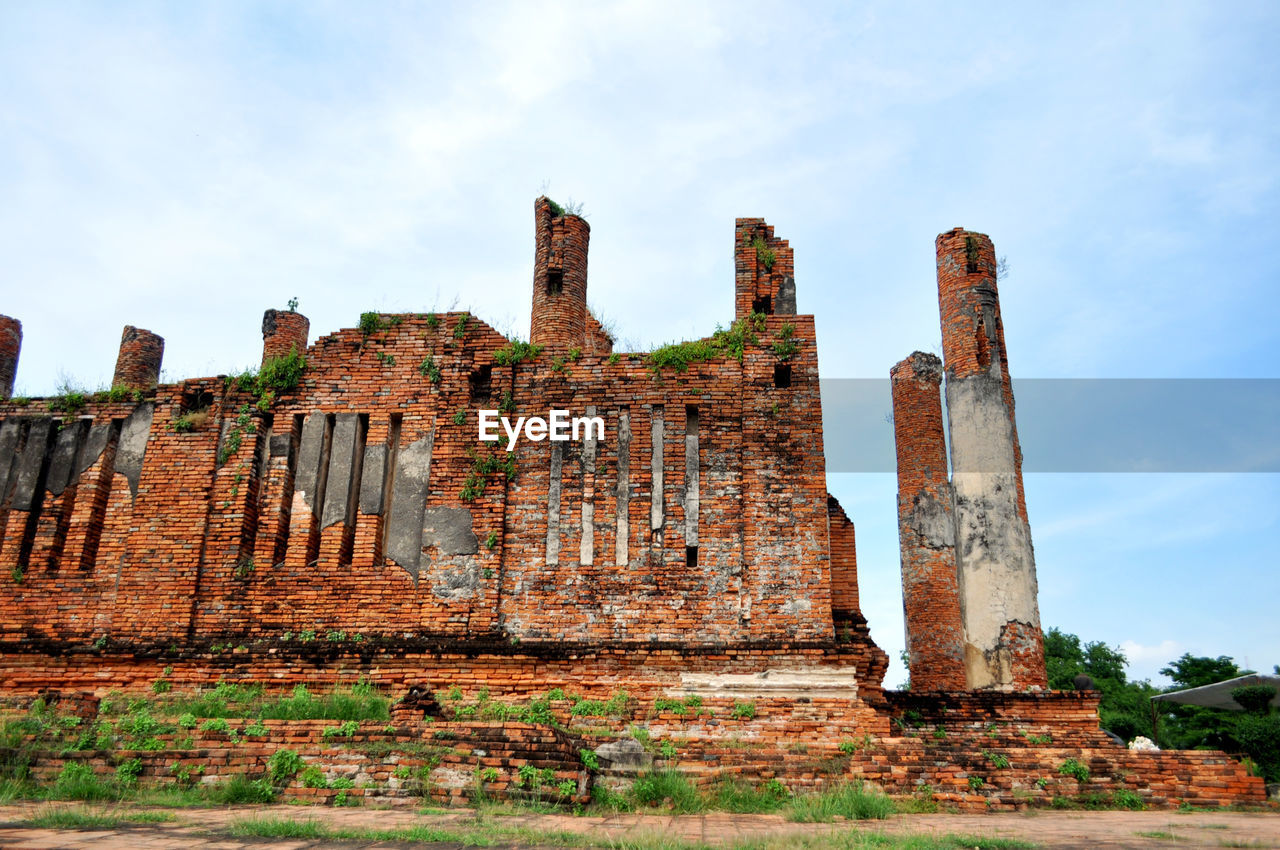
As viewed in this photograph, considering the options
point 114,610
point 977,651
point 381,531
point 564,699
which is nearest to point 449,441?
point 381,531

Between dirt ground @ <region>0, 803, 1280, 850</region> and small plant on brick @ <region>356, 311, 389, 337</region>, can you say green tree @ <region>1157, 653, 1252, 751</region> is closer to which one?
dirt ground @ <region>0, 803, 1280, 850</region>

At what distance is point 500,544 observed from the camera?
1234 cm

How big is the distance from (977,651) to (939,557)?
2628 millimetres

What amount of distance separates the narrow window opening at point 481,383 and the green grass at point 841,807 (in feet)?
22.1

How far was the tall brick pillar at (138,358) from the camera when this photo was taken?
15469mm

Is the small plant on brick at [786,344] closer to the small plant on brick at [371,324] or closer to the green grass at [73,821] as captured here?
the small plant on brick at [371,324]

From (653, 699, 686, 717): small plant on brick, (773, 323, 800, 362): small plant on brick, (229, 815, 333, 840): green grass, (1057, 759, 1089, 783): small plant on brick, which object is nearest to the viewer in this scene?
(229, 815, 333, 840): green grass

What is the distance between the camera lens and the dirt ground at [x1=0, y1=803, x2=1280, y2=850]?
6043 millimetres

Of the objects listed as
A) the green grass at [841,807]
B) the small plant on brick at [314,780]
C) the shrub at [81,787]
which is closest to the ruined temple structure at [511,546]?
the green grass at [841,807]

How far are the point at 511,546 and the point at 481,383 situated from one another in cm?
241

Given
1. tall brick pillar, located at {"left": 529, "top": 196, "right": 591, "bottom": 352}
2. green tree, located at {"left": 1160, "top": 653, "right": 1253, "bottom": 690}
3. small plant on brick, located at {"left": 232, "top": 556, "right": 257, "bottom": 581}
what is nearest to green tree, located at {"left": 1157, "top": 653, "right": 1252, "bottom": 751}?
green tree, located at {"left": 1160, "top": 653, "right": 1253, "bottom": 690}

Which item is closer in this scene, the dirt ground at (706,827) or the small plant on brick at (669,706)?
the dirt ground at (706,827)

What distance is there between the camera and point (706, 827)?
7.61 metres

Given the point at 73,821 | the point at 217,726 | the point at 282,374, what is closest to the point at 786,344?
the point at 282,374
